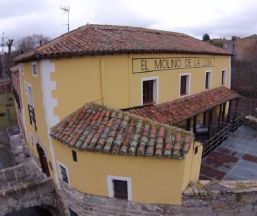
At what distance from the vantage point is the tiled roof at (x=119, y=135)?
655cm

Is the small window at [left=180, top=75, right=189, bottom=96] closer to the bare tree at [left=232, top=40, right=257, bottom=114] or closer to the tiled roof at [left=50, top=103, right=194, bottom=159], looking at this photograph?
the tiled roof at [left=50, top=103, right=194, bottom=159]

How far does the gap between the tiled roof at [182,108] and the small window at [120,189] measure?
10.7 ft

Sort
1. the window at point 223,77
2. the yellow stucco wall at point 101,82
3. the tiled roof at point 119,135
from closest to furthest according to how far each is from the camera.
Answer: the tiled roof at point 119,135
the yellow stucco wall at point 101,82
the window at point 223,77

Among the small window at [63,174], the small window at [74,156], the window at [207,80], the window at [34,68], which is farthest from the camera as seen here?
the window at [207,80]

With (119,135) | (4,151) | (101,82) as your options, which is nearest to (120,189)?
(119,135)

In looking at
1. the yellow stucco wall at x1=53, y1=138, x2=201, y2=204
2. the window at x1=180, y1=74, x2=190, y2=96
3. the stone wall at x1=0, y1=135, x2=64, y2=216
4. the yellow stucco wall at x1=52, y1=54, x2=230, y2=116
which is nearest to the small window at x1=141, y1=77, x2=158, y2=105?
the yellow stucco wall at x1=52, y1=54, x2=230, y2=116

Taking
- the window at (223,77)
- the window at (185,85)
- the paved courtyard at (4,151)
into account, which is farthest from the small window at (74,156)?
the paved courtyard at (4,151)

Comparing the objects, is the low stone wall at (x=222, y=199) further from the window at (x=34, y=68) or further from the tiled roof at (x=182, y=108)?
the window at (x=34, y=68)

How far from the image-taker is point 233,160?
11617 millimetres

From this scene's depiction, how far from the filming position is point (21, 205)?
968 cm

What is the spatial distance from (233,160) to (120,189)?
6.59 meters

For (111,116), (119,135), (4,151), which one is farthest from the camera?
(4,151)

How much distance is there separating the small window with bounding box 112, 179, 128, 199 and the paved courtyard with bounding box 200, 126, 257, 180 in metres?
4.08

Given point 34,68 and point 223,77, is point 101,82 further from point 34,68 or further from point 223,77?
point 223,77
